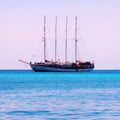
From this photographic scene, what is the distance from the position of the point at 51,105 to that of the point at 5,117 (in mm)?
11189

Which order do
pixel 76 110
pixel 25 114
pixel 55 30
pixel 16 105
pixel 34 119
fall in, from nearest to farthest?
pixel 34 119 → pixel 25 114 → pixel 76 110 → pixel 16 105 → pixel 55 30

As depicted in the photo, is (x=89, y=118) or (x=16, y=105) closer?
(x=89, y=118)

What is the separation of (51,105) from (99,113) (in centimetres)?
877

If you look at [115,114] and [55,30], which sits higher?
Answer: [55,30]

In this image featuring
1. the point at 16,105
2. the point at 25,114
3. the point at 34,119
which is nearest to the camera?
the point at 34,119

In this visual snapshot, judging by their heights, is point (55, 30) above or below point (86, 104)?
above

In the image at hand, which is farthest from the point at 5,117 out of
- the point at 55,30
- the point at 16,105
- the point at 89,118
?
the point at 55,30

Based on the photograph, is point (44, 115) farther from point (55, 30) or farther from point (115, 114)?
point (55, 30)

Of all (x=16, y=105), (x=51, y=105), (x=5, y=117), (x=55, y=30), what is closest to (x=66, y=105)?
(x=51, y=105)

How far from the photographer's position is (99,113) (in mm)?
45469

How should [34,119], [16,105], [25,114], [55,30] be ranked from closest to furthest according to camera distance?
[34,119]
[25,114]
[16,105]
[55,30]

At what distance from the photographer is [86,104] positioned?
54406 millimetres

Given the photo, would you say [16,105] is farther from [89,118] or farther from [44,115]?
[89,118]

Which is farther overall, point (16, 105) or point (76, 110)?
point (16, 105)
